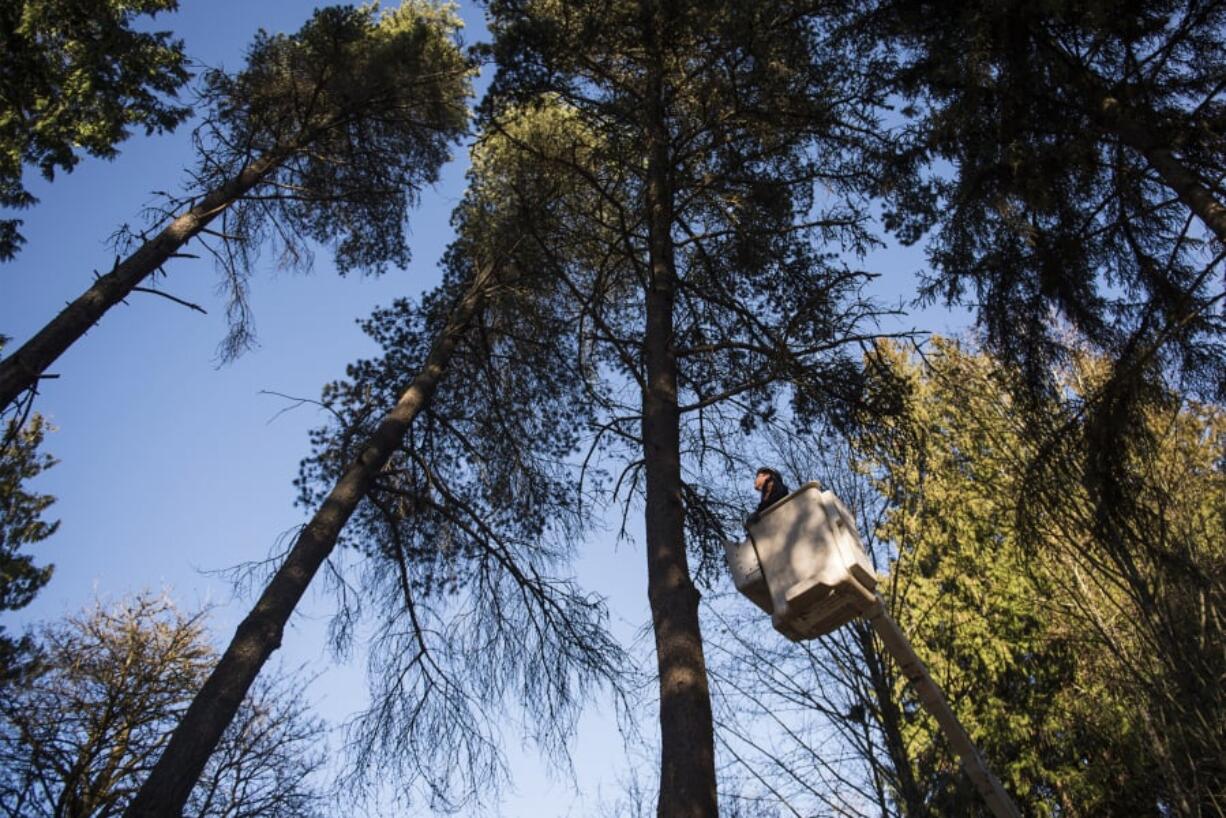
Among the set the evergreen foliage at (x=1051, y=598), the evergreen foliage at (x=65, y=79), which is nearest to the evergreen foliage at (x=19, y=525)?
the evergreen foliage at (x=65, y=79)

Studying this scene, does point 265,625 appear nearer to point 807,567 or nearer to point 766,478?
point 766,478

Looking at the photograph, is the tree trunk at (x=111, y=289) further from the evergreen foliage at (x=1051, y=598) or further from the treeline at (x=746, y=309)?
the evergreen foliage at (x=1051, y=598)

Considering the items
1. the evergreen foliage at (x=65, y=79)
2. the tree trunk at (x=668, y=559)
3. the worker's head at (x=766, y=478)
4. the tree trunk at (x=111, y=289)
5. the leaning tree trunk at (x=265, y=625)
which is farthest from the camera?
the evergreen foliage at (x=65, y=79)

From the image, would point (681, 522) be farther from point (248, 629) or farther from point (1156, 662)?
point (1156, 662)

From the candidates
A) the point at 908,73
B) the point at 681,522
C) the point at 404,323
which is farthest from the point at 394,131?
the point at 681,522

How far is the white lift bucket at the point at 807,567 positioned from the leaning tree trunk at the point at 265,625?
3.65 metres

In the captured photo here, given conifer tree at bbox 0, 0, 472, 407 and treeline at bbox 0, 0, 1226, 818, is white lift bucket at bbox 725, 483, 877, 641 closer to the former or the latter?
treeline at bbox 0, 0, 1226, 818

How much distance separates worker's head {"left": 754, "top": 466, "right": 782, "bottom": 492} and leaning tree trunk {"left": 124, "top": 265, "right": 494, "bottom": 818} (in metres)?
3.79

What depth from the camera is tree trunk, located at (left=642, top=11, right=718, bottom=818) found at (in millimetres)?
3982

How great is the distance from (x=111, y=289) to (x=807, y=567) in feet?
21.4

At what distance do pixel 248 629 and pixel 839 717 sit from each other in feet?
18.0

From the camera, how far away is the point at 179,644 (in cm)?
1261

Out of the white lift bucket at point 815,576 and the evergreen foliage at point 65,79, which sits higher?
the evergreen foliage at point 65,79

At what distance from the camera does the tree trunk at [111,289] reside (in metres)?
6.34
